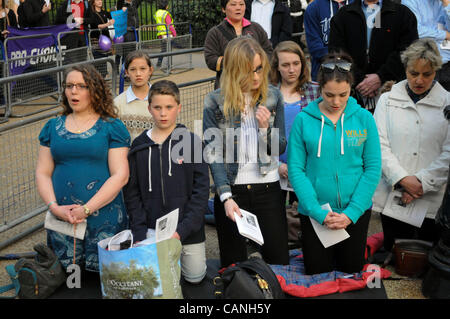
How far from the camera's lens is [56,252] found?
13.3 feet

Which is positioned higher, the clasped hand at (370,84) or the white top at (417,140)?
the clasped hand at (370,84)

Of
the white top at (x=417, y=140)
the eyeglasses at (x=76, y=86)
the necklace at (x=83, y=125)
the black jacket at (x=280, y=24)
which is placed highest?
the black jacket at (x=280, y=24)

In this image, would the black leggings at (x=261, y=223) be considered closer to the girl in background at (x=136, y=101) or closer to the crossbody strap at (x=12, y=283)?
the girl in background at (x=136, y=101)

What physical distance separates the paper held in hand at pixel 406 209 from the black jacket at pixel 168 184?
1531 millimetres

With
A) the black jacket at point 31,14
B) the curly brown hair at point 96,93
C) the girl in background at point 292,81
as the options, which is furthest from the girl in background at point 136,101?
the black jacket at point 31,14

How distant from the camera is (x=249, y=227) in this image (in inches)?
132

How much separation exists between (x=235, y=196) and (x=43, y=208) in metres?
2.41

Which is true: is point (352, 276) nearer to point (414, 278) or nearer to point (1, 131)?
point (414, 278)

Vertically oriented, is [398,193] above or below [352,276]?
above

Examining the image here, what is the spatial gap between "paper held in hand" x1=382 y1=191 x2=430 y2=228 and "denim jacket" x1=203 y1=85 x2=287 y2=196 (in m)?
1.15

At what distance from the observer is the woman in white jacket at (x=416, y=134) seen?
4.20 m

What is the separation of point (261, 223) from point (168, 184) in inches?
27.6

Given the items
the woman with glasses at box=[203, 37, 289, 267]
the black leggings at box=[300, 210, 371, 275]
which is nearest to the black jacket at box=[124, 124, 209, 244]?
the woman with glasses at box=[203, 37, 289, 267]
